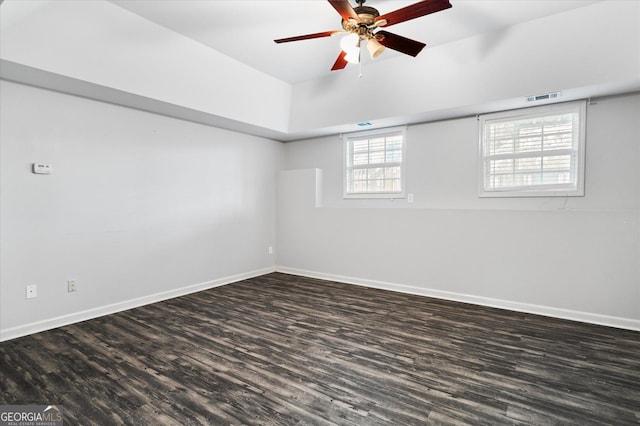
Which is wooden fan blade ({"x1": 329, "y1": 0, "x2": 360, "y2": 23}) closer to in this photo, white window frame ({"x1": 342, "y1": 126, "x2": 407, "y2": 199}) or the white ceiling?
the white ceiling

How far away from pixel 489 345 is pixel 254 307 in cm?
249

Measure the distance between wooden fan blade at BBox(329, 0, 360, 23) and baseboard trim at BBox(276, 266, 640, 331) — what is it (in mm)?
3396

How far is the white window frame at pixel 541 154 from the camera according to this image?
358 cm

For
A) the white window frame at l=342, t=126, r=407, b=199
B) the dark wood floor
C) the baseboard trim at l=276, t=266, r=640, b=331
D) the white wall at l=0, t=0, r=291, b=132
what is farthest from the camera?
the white window frame at l=342, t=126, r=407, b=199

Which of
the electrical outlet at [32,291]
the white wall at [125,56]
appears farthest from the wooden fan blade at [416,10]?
the electrical outlet at [32,291]

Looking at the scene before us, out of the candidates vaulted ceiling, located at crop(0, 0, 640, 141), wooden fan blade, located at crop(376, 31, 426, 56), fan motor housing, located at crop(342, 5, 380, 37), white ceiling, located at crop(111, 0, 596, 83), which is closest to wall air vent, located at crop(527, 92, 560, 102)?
vaulted ceiling, located at crop(0, 0, 640, 141)

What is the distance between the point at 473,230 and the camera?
411 centimetres

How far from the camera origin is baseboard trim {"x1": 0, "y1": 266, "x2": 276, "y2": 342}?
3.04m

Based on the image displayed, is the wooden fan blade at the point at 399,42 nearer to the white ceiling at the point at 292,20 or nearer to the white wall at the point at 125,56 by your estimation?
the white ceiling at the point at 292,20

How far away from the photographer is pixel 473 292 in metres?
4.12

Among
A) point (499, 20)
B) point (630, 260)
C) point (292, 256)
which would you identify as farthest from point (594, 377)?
point (292, 256)

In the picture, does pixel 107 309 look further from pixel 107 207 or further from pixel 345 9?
pixel 345 9

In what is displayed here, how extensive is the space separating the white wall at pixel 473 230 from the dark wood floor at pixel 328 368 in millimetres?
384

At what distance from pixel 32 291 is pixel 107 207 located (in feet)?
3.40
